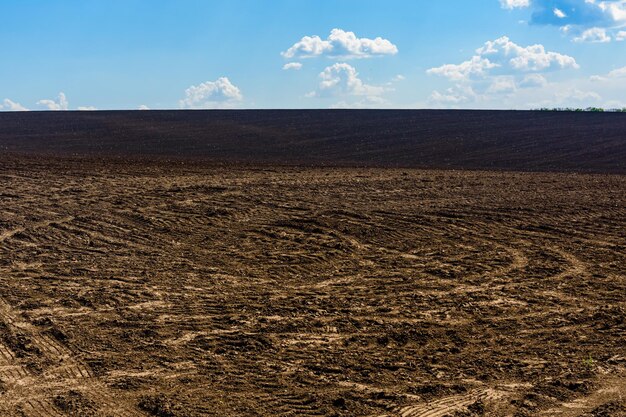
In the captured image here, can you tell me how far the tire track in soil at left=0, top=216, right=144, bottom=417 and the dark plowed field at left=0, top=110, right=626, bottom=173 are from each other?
21.4 meters

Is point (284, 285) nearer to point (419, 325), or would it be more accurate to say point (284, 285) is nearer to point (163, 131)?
point (419, 325)

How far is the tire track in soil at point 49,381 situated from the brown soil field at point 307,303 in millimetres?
25

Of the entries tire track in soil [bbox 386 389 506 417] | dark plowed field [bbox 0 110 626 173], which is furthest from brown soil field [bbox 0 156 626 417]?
dark plowed field [bbox 0 110 626 173]

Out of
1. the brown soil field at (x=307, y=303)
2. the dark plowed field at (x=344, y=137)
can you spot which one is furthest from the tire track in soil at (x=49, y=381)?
the dark plowed field at (x=344, y=137)

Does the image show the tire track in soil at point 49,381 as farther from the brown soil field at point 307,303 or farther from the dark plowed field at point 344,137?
the dark plowed field at point 344,137

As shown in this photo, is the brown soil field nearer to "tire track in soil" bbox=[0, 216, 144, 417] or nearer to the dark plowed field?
"tire track in soil" bbox=[0, 216, 144, 417]

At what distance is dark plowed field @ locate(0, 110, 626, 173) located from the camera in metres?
32.9

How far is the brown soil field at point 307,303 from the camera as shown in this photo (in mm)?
7258

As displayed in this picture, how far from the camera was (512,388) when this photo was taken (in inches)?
293

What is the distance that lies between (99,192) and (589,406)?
14.2m

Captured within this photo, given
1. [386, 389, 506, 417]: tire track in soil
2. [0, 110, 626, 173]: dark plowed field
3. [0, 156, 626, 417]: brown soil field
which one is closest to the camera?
[386, 389, 506, 417]: tire track in soil

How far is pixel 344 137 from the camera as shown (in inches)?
1726

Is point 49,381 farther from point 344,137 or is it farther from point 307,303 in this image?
point 344,137

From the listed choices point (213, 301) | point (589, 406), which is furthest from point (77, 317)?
point (589, 406)
